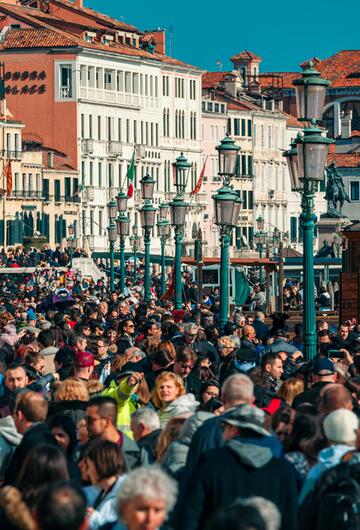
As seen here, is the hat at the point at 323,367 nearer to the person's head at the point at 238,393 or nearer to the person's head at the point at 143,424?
the person's head at the point at 143,424

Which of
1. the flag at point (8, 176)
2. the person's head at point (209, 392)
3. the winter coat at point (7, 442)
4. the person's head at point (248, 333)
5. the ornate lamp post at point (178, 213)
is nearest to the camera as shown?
the winter coat at point (7, 442)

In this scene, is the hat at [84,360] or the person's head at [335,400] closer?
the person's head at [335,400]

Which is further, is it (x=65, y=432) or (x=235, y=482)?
(x=65, y=432)

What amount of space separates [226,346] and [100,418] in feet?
27.7

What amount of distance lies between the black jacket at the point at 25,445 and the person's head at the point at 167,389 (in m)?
2.05

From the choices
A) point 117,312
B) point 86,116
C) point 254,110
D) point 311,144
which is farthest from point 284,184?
→ point 311,144

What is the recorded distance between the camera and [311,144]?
21250 millimetres

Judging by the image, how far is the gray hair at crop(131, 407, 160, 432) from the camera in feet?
41.4

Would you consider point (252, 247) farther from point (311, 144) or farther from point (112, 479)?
point (112, 479)

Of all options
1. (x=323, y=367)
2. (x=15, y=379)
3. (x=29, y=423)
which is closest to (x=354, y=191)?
(x=323, y=367)

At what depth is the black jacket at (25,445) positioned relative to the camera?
1152 centimetres

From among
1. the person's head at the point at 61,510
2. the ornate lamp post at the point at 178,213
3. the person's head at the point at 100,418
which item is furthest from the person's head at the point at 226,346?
the ornate lamp post at the point at 178,213

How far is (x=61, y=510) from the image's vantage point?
8.58m

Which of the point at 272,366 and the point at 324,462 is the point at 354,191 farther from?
the point at 324,462
